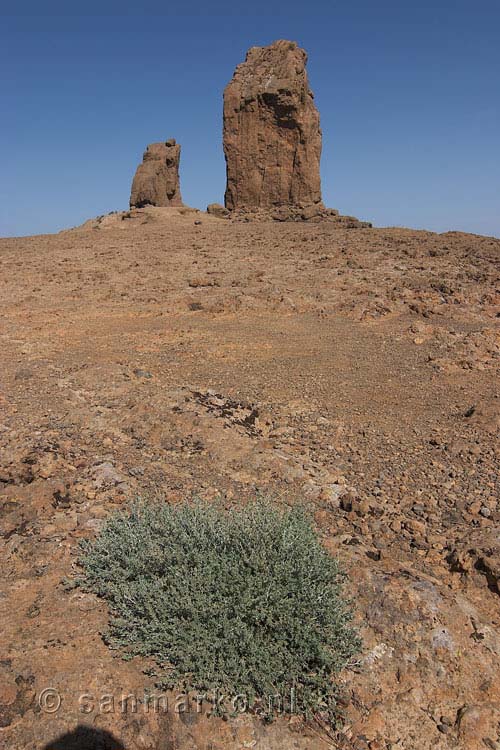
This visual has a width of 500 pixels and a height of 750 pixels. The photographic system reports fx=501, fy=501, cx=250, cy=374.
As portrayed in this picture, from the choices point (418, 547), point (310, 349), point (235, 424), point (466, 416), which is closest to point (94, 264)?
point (310, 349)

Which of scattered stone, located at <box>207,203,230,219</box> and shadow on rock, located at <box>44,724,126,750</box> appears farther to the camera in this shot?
scattered stone, located at <box>207,203,230,219</box>

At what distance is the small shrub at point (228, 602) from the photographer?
2.46 m

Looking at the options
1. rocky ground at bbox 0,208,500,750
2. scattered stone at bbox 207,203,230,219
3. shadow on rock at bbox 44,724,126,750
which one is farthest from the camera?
scattered stone at bbox 207,203,230,219

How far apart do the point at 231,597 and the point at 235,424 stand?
2.85m

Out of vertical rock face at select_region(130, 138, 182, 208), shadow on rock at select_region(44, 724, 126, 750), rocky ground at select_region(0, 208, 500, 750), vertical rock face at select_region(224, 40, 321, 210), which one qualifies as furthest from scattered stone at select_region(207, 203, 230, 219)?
shadow on rock at select_region(44, 724, 126, 750)

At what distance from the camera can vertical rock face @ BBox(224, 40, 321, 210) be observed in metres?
19.0

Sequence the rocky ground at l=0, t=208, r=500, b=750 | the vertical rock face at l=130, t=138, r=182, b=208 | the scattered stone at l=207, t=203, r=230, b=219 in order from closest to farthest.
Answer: the rocky ground at l=0, t=208, r=500, b=750
the scattered stone at l=207, t=203, r=230, b=219
the vertical rock face at l=130, t=138, r=182, b=208

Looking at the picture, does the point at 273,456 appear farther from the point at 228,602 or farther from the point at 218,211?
the point at 218,211

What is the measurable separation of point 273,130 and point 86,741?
807 inches

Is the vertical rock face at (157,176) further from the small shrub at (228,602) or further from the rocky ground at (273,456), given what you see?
the small shrub at (228,602)

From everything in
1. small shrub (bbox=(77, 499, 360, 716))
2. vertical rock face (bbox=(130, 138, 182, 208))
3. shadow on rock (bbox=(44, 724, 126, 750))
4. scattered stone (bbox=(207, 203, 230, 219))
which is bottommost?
shadow on rock (bbox=(44, 724, 126, 750))

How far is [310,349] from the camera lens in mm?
7871

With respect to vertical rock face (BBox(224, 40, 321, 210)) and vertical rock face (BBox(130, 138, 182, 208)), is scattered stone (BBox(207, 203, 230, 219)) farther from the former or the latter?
vertical rock face (BBox(130, 138, 182, 208))

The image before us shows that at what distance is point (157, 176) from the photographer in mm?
22688
